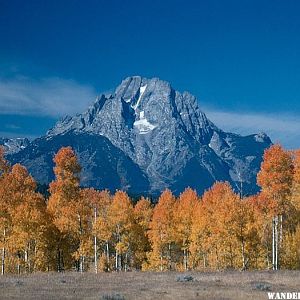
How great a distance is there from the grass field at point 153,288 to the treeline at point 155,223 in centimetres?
1001

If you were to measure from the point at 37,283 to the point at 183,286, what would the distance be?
41.4 feet

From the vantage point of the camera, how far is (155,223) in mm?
74375

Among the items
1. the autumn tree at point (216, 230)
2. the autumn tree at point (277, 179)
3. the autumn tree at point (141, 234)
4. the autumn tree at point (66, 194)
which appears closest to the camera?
the autumn tree at point (277, 179)

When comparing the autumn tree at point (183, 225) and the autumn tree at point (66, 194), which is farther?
the autumn tree at point (183, 225)

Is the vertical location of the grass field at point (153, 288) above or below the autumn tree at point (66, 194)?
below

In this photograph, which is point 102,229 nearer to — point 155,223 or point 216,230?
point 155,223

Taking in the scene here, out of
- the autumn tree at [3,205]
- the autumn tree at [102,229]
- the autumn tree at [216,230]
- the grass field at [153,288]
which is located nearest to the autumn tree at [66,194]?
the autumn tree at [102,229]

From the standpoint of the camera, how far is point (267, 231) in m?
71.4

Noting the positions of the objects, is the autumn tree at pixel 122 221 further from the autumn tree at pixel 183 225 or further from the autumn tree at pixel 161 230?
the autumn tree at pixel 183 225

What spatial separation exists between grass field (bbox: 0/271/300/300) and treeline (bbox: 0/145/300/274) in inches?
394

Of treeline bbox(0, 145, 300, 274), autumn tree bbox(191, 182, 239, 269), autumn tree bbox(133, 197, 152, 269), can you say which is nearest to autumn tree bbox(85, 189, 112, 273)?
treeline bbox(0, 145, 300, 274)

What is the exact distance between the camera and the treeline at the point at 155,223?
57.6 meters

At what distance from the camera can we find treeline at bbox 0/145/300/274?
57.6 metres

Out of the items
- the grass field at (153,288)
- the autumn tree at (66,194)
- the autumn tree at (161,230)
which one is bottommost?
the grass field at (153,288)
